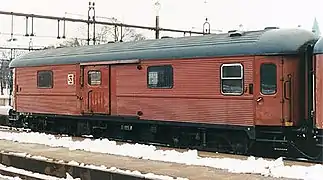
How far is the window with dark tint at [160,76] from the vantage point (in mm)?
15852

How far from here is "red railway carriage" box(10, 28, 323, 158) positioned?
13.4m

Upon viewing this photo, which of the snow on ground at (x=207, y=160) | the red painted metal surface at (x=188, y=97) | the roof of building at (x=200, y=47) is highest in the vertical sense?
the roof of building at (x=200, y=47)

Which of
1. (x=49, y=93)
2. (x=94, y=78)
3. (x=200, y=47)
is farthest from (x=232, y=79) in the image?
(x=49, y=93)

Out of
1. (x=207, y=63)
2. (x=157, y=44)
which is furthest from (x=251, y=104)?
(x=157, y=44)

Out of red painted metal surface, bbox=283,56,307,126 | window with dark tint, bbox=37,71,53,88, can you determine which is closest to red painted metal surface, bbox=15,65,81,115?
window with dark tint, bbox=37,71,53,88

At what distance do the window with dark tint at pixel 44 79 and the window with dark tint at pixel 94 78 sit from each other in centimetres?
274

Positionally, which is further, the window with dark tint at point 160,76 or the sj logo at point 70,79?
the sj logo at point 70,79

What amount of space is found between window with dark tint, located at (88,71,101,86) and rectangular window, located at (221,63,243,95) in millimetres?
5585

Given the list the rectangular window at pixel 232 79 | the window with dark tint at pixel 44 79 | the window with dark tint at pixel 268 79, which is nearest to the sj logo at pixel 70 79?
the window with dark tint at pixel 44 79

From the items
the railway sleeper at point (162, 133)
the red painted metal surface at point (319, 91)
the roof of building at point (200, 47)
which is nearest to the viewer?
the red painted metal surface at point (319, 91)

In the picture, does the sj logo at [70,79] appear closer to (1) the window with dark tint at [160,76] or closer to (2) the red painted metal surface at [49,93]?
(2) the red painted metal surface at [49,93]

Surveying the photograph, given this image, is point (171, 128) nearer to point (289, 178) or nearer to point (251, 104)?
point (251, 104)

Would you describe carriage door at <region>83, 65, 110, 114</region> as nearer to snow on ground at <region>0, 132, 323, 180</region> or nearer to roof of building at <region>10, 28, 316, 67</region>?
roof of building at <region>10, 28, 316, 67</region>

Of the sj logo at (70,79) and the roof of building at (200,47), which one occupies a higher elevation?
the roof of building at (200,47)
